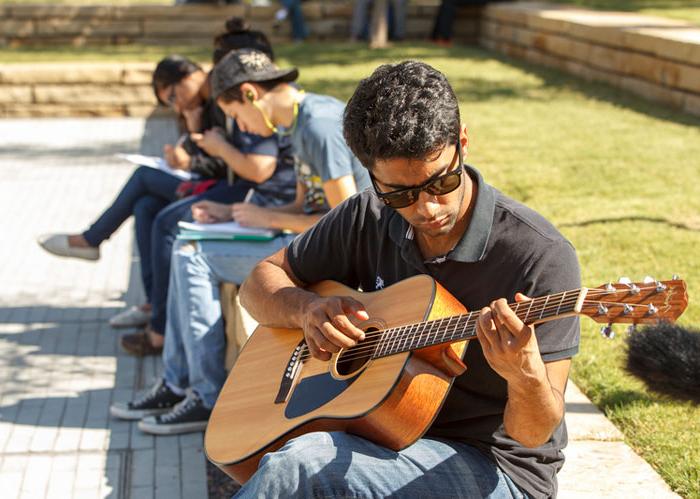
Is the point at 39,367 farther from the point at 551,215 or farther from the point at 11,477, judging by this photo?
the point at 551,215

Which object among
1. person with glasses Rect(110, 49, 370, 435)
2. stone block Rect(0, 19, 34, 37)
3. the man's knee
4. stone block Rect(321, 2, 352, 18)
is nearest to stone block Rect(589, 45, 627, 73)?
stone block Rect(321, 2, 352, 18)

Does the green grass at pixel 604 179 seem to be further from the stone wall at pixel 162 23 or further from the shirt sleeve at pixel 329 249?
the stone wall at pixel 162 23

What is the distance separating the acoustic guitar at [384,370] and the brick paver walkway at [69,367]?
3.64 ft

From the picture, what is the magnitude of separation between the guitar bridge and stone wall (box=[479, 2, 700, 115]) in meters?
6.27

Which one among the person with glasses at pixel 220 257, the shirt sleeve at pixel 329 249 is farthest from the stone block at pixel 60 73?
the shirt sleeve at pixel 329 249

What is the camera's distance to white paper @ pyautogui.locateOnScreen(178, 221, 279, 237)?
429 cm

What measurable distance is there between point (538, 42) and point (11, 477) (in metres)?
9.08

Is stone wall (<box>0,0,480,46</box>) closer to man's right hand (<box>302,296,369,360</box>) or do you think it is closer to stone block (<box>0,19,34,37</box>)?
stone block (<box>0,19,34,37</box>)

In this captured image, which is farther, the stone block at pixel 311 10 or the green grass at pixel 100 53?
the stone block at pixel 311 10

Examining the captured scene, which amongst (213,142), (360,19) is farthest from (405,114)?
(360,19)

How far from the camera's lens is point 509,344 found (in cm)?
203

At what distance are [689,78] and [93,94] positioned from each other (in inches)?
268

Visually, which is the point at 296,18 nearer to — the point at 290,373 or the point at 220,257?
the point at 220,257

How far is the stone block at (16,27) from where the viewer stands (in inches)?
571
